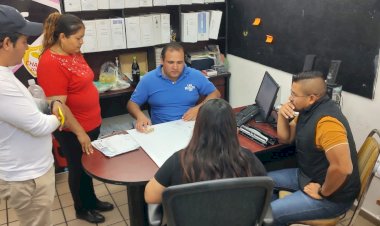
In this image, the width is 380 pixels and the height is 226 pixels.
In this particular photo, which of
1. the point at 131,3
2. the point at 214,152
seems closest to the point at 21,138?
the point at 214,152

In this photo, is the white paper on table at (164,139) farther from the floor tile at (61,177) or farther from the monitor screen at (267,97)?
the floor tile at (61,177)

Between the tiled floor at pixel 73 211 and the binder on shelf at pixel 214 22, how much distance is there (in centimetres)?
191

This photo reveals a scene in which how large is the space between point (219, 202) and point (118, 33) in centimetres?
240

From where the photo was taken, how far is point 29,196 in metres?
1.57

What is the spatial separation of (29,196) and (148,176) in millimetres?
557

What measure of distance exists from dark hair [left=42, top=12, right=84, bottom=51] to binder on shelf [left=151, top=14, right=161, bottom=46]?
141 cm

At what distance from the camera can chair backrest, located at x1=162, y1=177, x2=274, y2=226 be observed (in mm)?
1128

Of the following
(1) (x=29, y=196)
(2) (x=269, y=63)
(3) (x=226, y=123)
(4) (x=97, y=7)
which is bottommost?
(1) (x=29, y=196)

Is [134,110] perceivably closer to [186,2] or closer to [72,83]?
[72,83]

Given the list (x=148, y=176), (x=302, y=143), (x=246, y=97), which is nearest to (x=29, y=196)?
(x=148, y=176)

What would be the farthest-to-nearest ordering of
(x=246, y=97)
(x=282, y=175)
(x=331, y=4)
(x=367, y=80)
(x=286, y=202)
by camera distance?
(x=246, y=97) < (x=331, y=4) < (x=367, y=80) < (x=282, y=175) < (x=286, y=202)

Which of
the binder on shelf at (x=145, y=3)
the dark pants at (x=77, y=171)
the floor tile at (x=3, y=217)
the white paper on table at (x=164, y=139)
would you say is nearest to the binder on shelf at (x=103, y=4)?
the binder on shelf at (x=145, y=3)

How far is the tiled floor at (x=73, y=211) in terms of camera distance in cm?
255

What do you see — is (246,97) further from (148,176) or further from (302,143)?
(148,176)
